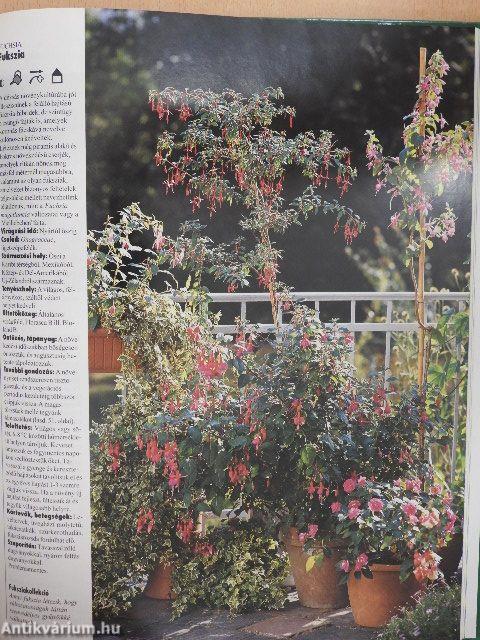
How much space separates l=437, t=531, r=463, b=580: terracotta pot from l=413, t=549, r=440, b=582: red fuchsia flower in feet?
0.18

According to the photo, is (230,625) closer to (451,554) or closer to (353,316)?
(451,554)

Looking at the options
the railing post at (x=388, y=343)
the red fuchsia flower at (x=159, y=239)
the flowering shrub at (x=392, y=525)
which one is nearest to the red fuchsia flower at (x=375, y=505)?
the flowering shrub at (x=392, y=525)

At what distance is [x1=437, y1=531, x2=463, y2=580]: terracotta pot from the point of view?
8.61ft

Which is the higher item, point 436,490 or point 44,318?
point 44,318

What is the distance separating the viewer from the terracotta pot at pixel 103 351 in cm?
253

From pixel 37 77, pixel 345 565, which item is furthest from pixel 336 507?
pixel 37 77

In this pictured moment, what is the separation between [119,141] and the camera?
2.47 m

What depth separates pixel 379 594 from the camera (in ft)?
8.50

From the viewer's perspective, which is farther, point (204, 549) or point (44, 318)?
point (204, 549)

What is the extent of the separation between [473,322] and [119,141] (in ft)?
3.83

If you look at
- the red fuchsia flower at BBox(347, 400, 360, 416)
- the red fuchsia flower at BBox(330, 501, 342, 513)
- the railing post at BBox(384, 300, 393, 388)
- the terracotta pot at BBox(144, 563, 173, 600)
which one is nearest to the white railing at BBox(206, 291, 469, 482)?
the railing post at BBox(384, 300, 393, 388)

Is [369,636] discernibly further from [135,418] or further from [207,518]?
[135,418]

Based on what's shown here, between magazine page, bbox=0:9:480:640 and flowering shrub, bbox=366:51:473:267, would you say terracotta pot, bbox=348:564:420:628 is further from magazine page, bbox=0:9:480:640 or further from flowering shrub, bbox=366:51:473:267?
flowering shrub, bbox=366:51:473:267

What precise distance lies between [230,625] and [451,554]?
0.70 meters
